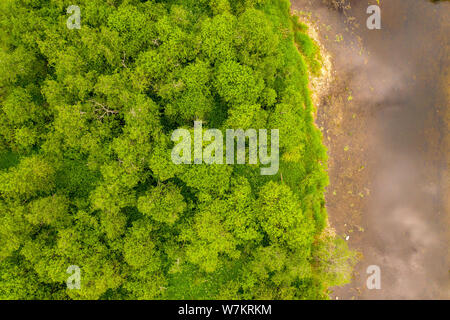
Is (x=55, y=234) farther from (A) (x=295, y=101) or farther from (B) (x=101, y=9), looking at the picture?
(A) (x=295, y=101)

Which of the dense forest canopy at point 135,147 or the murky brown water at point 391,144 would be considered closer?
the dense forest canopy at point 135,147

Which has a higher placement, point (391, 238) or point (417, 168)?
point (417, 168)

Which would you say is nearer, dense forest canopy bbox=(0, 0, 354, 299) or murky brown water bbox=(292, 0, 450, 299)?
dense forest canopy bbox=(0, 0, 354, 299)

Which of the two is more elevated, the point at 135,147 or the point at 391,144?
the point at 391,144

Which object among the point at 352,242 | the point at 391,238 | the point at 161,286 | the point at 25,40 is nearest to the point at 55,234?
the point at 161,286

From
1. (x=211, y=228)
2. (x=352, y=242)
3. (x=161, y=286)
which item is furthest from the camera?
(x=352, y=242)
